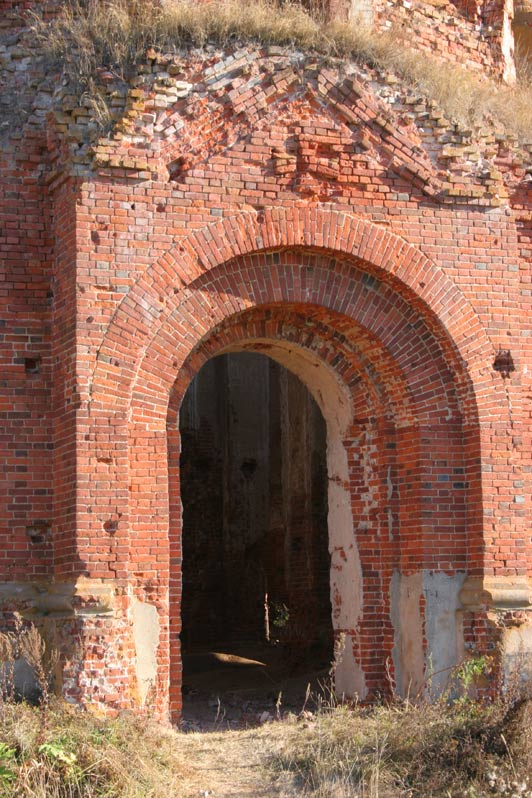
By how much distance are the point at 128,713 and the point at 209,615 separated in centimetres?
932

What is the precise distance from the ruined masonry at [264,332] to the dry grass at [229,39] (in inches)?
6.9

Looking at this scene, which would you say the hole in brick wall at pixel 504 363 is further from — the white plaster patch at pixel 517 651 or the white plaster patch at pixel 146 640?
the white plaster patch at pixel 146 640

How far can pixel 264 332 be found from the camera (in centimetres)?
1032

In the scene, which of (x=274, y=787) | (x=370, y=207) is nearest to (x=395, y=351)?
(x=370, y=207)

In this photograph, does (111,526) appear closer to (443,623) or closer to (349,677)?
(349,677)

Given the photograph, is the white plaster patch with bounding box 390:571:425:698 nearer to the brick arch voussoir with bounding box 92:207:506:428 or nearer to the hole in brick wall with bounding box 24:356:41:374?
the brick arch voussoir with bounding box 92:207:506:428

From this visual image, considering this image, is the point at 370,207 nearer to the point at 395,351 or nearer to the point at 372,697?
the point at 395,351

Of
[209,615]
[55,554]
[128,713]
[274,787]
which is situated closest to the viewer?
[274,787]

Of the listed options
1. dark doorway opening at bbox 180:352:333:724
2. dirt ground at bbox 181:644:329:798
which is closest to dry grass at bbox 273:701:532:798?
dirt ground at bbox 181:644:329:798

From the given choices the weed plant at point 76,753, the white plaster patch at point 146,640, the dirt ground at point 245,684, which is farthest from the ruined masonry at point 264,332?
the dirt ground at point 245,684

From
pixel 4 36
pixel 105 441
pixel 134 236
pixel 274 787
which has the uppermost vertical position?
pixel 4 36

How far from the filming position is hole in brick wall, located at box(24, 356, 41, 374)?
9430mm

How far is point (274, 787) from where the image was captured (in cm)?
765

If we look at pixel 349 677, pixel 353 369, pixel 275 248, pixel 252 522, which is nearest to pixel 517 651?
pixel 349 677
